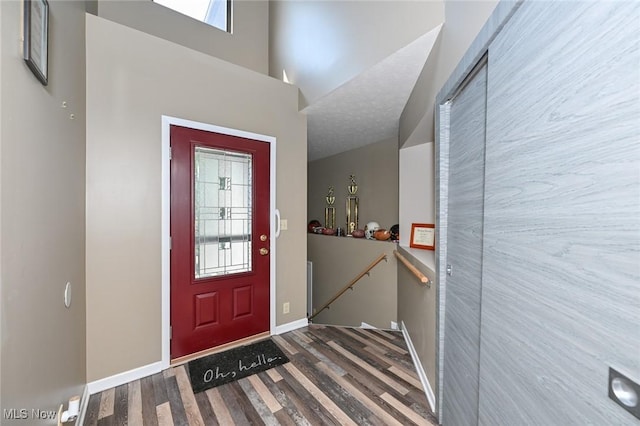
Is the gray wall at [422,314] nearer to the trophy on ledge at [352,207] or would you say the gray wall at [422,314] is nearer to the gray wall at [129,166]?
the trophy on ledge at [352,207]

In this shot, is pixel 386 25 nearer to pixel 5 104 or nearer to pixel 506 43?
pixel 506 43

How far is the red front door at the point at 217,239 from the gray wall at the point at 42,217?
2.05ft

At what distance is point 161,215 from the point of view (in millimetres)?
2156

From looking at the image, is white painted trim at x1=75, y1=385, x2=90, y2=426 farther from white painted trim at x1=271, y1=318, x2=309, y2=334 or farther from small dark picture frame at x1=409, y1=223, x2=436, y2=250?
small dark picture frame at x1=409, y1=223, x2=436, y2=250

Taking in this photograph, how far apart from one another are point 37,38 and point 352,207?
394 cm

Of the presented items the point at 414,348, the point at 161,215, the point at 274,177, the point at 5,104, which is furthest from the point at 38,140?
the point at 414,348

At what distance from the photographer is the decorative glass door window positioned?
2.35 metres

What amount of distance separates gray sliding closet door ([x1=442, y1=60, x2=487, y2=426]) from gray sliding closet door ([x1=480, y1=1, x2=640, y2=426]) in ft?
0.61

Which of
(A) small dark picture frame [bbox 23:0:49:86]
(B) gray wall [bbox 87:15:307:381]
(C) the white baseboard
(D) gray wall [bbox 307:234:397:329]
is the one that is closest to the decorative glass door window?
(B) gray wall [bbox 87:15:307:381]

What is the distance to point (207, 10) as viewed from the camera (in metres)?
3.21

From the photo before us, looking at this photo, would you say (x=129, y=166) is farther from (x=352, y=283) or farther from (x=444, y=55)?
(x=352, y=283)

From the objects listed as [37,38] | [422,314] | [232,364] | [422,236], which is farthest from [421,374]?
[37,38]

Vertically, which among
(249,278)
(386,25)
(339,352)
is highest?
(386,25)

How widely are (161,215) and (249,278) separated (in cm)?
98
